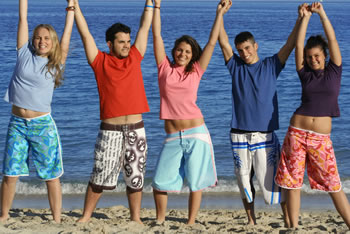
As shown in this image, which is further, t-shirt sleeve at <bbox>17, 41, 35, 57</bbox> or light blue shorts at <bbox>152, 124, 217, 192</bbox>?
light blue shorts at <bbox>152, 124, 217, 192</bbox>

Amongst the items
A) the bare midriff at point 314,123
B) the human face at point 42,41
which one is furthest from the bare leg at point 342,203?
the human face at point 42,41

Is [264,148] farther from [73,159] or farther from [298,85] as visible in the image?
[298,85]

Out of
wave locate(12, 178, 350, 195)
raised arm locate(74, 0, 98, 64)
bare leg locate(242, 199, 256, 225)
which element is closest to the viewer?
raised arm locate(74, 0, 98, 64)

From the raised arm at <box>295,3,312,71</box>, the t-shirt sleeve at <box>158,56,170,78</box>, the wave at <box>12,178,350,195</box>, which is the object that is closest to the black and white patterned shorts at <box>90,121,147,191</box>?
the t-shirt sleeve at <box>158,56,170,78</box>

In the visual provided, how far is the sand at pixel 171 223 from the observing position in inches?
214

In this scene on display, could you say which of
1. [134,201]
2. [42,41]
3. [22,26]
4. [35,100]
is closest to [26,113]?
[35,100]

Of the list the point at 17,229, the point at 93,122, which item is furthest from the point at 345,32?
the point at 17,229

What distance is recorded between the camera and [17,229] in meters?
5.34

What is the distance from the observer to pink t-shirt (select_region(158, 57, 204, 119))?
18.1 feet

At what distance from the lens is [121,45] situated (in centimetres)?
552

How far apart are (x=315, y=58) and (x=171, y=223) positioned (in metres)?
2.20

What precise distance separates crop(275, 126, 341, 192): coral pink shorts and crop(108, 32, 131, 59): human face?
1.73 meters

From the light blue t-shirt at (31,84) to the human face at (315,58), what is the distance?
2379 millimetres

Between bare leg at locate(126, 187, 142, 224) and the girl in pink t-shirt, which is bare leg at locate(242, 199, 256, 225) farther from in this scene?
bare leg at locate(126, 187, 142, 224)
